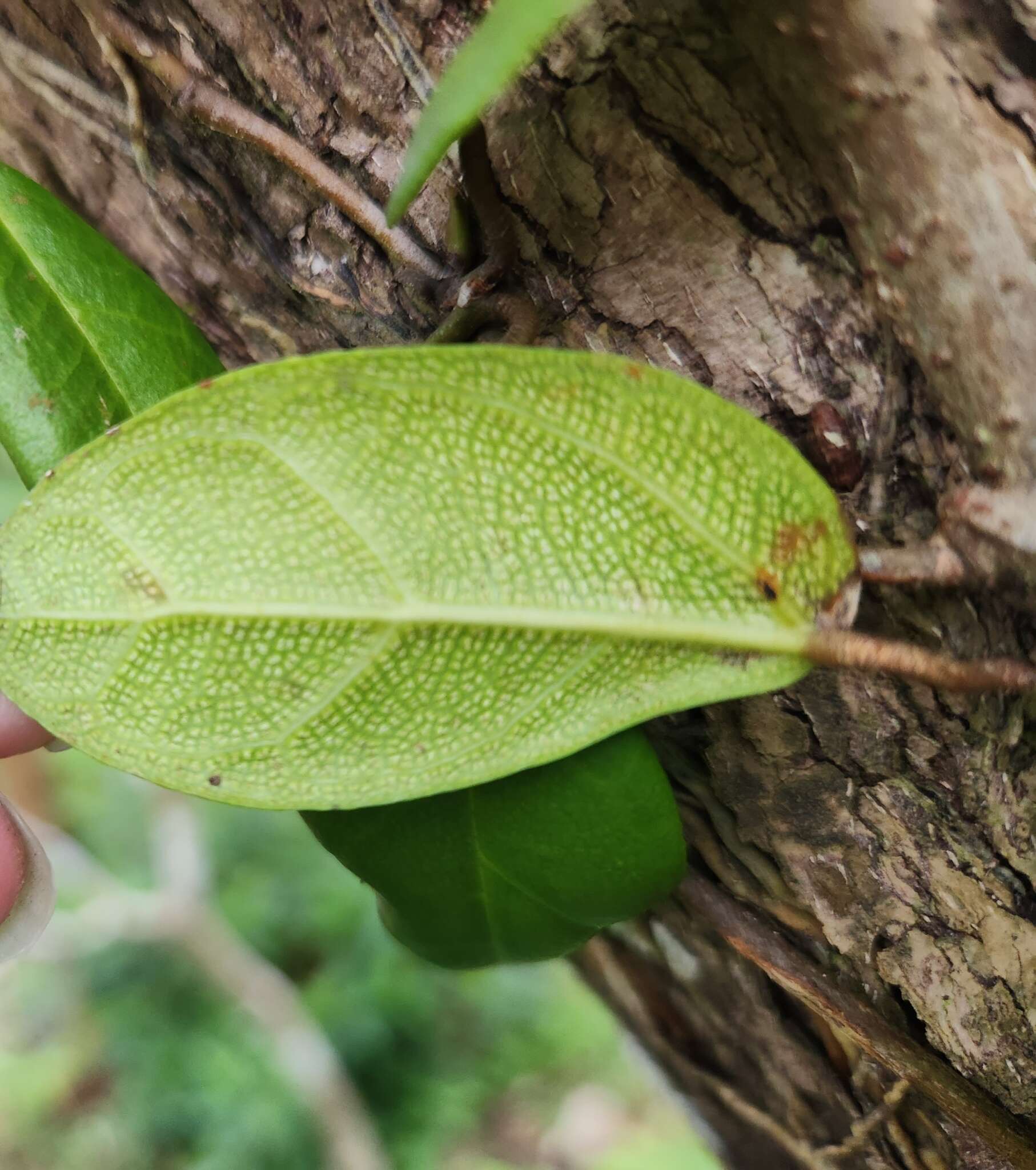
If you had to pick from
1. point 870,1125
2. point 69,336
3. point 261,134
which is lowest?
point 870,1125

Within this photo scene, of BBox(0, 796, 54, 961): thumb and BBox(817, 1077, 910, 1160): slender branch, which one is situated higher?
BBox(817, 1077, 910, 1160): slender branch

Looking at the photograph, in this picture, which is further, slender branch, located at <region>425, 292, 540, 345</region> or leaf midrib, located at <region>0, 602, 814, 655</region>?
slender branch, located at <region>425, 292, 540, 345</region>

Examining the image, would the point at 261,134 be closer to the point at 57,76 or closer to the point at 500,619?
the point at 57,76

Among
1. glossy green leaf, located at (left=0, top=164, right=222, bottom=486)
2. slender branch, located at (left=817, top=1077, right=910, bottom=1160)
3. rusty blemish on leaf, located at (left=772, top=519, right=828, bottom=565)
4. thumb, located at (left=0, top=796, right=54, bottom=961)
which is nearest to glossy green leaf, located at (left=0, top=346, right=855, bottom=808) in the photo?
rusty blemish on leaf, located at (left=772, top=519, right=828, bottom=565)

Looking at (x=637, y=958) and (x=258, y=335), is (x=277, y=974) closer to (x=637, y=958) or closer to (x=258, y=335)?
(x=637, y=958)

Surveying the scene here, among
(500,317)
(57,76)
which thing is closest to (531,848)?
(500,317)

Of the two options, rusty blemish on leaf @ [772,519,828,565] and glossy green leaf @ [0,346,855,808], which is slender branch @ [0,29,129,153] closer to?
glossy green leaf @ [0,346,855,808]
